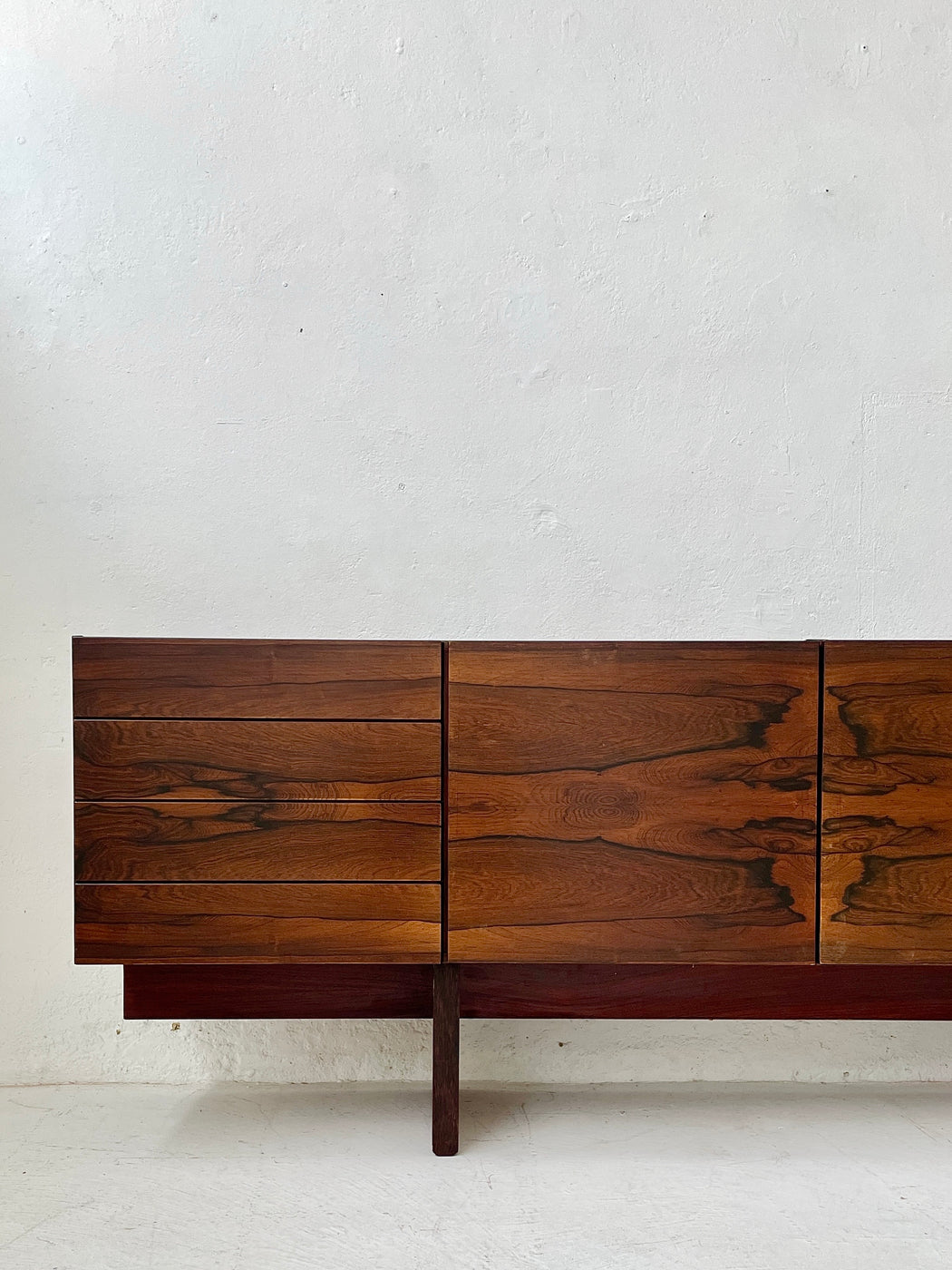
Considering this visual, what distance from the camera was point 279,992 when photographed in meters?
1.92

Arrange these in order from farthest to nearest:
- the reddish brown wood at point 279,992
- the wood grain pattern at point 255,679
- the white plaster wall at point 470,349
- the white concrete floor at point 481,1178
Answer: the white plaster wall at point 470,349, the reddish brown wood at point 279,992, the wood grain pattern at point 255,679, the white concrete floor at point 481,1178

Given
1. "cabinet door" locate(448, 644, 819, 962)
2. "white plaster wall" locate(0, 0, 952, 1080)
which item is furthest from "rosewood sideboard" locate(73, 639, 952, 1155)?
"white plaster wall" locate(0, 0, 952, 1080)

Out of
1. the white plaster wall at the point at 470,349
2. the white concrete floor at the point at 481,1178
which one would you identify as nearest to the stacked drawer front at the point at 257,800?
the white concrete floor at the point at 481,1178

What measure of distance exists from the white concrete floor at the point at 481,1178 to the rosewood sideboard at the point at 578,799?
13.4 inches

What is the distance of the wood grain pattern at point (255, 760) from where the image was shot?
5.11ft

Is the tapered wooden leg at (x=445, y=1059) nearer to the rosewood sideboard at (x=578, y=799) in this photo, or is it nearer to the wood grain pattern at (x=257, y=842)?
the rosewood sideboard at (x=578, y=799)

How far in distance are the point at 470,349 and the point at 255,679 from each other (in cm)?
89

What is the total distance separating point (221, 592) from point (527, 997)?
97 centimetres

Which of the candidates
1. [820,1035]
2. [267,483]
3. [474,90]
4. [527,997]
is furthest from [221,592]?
[820,1035]

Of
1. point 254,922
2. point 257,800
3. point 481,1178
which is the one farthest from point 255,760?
point 481,1178

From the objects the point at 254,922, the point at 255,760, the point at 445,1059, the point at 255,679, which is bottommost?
the point at 445,1059

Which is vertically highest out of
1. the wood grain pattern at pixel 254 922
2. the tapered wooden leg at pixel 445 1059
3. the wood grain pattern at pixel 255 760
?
the wood grain pattern at pixel 255 760

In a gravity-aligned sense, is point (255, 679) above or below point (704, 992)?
above

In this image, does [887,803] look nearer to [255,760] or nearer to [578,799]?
[578,799]
